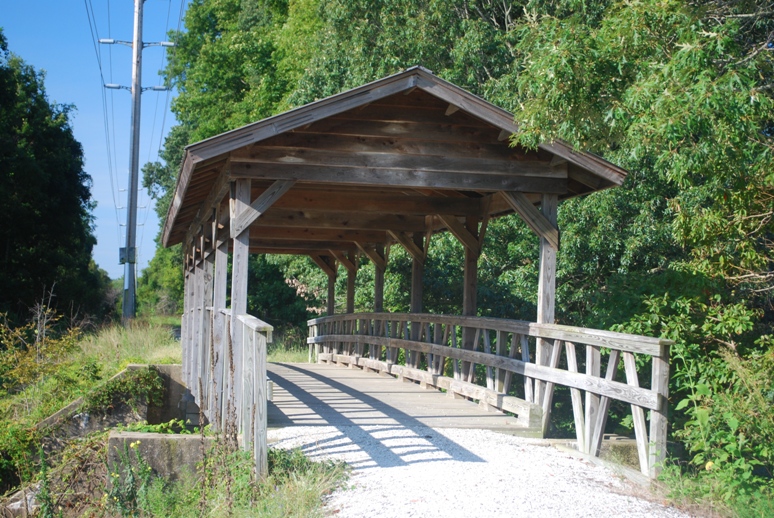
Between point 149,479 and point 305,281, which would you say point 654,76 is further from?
point 305,281

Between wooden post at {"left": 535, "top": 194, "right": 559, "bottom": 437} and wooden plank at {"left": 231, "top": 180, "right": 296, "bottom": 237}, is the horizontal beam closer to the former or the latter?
wooden post at {"left": 535, "top": 194, "right": 559, "bottom": 437}

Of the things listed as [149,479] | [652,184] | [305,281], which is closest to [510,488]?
[149,479]

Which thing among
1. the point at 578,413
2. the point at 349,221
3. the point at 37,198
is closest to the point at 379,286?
the point at 349,221

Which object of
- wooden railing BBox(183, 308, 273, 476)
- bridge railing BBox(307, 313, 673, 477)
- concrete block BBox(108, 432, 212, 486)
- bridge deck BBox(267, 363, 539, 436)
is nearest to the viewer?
wooden railing BBox(183, 308, 273, 476)

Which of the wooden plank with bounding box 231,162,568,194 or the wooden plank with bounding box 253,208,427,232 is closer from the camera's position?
the wooden plank with bounding box 231,162,568,194

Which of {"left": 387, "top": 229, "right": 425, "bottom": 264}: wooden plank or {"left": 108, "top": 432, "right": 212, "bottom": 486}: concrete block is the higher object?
{"left": 387, "top": 229, "right": 425, "bottom": 264}: wooden plank

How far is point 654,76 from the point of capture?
7523mm

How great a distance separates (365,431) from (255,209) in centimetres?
270

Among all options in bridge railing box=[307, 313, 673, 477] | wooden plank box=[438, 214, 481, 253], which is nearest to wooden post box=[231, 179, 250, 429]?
bridge railing box=[307, 313, 673, 477]

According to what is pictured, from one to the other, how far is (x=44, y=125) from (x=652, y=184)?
65.3 feet

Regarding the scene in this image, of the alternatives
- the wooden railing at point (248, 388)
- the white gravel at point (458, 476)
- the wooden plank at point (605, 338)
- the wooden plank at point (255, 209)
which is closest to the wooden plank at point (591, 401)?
the wooden plank at point (605, 338)

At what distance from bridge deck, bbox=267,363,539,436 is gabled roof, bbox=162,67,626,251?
8.61ft

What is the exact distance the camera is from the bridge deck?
8.45 meters

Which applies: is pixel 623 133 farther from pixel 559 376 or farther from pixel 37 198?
pixel 37 198
